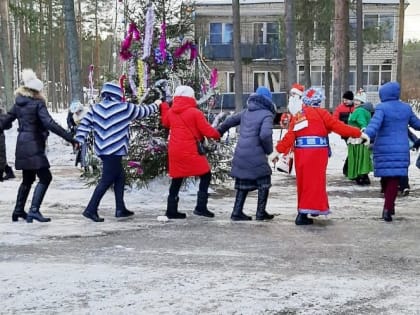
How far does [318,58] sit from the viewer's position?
3916cm

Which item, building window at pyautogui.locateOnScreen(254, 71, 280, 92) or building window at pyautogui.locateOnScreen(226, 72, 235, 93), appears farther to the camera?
building window at pyautogui.locateOnScreen(254, 71, 280, 92)

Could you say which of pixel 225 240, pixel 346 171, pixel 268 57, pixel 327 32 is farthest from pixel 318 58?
pixel 225 240

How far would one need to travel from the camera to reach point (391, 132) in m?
7.28

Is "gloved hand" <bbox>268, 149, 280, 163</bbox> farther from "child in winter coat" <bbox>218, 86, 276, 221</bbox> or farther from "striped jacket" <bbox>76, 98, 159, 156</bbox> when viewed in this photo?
"striped jacket" <bbox>76, 98, 159, 156</bbox>

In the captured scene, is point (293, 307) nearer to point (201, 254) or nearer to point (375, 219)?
point (201, 254)

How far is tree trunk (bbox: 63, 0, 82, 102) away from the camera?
52.4ft

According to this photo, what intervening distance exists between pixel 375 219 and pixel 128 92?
172 inches

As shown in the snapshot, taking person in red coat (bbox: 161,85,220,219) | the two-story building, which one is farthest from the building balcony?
person in red coat (bbox: 161,85,220,219)

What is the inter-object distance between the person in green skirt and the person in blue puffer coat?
115 inches

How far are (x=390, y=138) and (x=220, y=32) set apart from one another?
31.3 meters

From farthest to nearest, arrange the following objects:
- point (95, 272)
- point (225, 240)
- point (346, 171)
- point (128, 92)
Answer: point (346, 171) < point (128, 92) < point (225, 240) < point (95, 272)

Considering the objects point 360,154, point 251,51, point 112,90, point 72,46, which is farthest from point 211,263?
point 251,51

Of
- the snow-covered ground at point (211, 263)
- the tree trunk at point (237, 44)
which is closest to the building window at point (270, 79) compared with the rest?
the tree trunk at point (237, 44)

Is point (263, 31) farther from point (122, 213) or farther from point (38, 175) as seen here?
point (38, 175)
